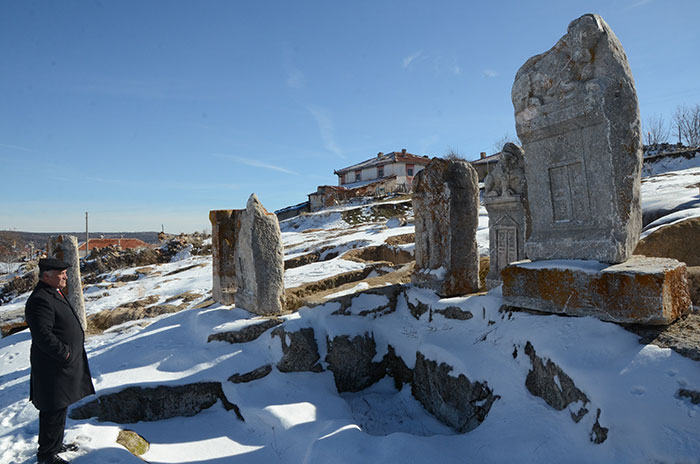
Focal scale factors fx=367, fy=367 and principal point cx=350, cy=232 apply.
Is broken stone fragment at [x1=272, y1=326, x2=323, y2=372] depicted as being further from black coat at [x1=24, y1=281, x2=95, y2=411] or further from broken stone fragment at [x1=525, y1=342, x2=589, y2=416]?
broken stone fragment at [x1=525, y1=342, x2=589, y2=416]

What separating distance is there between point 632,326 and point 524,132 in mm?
1955

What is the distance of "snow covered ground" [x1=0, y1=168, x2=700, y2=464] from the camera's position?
222cm

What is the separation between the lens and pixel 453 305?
443 cm

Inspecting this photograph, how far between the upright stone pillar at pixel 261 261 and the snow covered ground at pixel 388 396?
31 cm

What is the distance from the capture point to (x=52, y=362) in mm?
3041

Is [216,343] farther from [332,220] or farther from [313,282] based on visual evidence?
[332,220]

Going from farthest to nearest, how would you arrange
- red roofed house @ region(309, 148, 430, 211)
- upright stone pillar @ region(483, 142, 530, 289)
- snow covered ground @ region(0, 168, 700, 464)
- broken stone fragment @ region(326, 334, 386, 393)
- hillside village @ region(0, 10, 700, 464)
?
red roofed house @ region(309, 148, 430, 211), upright stone pillar @ region(483, 142, 530, 289), broken stone fragment @ region(326, 334, 386, 393), hillside village @ region(0, 10, 700, 464), snow covered ground @ region(0, 168, 700, 464)

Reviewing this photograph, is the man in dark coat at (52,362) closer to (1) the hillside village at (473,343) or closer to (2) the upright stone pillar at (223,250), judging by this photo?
(1) the hillside village at (473,343)

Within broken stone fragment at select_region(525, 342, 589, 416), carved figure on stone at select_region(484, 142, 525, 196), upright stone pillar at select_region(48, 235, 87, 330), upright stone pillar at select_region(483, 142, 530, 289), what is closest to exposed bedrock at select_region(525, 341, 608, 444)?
broken stone fragment at select_region(525, 342, 589, 416)

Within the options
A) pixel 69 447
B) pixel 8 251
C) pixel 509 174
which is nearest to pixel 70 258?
pixel 69 447

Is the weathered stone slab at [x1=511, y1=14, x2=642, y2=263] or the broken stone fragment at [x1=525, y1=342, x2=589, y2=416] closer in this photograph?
the broken stone fragment at [x1=525, y1=342, x2=589, y2=416]

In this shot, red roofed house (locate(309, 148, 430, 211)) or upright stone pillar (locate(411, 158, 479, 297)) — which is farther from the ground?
red roofed house (locate(309, 148, 430, 211))

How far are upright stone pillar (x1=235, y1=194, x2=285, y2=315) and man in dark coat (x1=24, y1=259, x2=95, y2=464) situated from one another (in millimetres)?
2877

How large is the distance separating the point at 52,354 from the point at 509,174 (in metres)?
6.44
